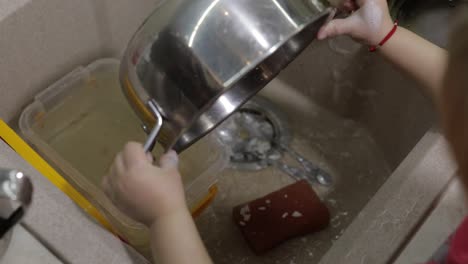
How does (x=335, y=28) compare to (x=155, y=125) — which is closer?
(x=155, y=125)

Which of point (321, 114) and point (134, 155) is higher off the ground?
point (134, 155)

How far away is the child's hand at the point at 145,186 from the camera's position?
53 cm

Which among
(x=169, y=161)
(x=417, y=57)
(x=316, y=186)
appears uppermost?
(x=169, y=161)

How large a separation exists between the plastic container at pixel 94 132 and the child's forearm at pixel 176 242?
0.14 m

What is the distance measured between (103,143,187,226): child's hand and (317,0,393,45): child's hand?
25 cm

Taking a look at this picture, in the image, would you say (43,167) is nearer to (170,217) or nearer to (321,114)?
(170,217)

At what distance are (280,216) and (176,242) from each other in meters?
0.27

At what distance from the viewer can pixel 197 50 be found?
Answer: 490 millimetres

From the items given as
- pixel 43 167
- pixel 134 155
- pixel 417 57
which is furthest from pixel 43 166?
pixel 417 57

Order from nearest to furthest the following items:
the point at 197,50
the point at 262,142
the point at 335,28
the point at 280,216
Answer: the point at 197,50 < the point at 335,28 < the point at 280,216 < the point at 262,142

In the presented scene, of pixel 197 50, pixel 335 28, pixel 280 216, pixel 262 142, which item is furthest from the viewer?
pixel 262 142

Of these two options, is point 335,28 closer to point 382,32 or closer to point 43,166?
point 382,32

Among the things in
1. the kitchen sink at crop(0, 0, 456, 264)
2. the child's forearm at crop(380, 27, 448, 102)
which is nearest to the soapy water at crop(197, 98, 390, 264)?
the kitchen sink at crop(0, 0, 456, 264)

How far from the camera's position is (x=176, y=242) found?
0.52m
